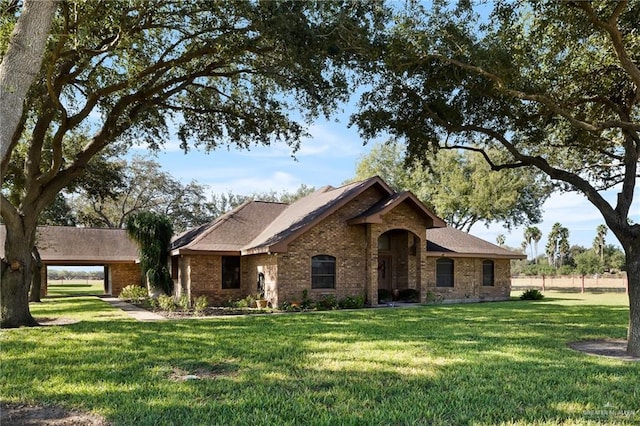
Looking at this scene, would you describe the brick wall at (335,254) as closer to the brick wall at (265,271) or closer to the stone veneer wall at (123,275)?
the brick wall at (265,271)

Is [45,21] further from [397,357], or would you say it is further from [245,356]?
[397,357]

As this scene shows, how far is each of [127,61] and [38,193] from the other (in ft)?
15.3

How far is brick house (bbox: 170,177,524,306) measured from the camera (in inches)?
730

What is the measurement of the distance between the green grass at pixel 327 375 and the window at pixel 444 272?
1140 cm

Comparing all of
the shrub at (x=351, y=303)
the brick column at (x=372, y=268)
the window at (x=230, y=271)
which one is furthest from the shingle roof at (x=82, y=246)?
the brick column at (x=372, y=268)

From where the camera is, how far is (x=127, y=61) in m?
14.5

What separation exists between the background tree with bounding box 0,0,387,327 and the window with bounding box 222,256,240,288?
5.40 metres

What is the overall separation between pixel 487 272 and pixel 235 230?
13068mm

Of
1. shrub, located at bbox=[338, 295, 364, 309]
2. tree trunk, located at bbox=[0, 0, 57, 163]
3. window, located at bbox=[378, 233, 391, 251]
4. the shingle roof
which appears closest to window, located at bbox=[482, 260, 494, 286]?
window, located at bbox=[378, 233, 391, 251]

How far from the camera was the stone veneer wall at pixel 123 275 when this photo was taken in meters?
30.7

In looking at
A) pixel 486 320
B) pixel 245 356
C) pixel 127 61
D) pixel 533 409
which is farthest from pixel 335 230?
pixel 533 409

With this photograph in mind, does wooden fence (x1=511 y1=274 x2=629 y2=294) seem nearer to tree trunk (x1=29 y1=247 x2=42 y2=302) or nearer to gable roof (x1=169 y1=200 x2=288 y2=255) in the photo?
gable roof (x1=169 y1=200 x2=288 y2=255)

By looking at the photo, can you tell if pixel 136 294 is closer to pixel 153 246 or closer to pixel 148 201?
pixel 153 246

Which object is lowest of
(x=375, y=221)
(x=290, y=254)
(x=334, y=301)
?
(x=334, y=301)
